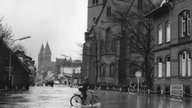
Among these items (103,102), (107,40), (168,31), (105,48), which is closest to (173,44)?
(168,31)

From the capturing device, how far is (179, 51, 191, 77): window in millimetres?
31025

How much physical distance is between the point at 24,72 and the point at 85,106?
3829 centimetres

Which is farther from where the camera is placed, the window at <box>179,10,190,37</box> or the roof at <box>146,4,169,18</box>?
the roof at <box>146,4,169,18</box>

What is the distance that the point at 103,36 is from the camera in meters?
74.5

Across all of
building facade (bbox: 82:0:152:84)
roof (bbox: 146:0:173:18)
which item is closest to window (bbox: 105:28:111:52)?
building facade (bbox: 82:0:152:84)

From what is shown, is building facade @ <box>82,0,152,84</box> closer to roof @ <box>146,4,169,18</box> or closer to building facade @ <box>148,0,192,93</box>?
roof @ <box>146,4,169,18</box>

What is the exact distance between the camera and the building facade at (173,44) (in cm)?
3109

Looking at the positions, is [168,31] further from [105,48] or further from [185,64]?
[105,48]

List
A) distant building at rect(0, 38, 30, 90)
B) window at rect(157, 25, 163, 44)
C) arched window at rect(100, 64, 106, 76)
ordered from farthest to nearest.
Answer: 1. arched window at rect(100, 64, 106, 76)
2. distant building at rect(0, 38, 30, 90)
3. window at rect(157, 25, 163, 44)

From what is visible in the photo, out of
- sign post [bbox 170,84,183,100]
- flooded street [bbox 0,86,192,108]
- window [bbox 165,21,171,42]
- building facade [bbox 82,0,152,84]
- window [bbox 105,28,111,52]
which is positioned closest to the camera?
flooded street [bbox 0,86,192,108]

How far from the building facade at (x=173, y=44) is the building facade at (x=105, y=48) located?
25.3 metres

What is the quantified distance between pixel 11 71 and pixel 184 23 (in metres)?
28.7

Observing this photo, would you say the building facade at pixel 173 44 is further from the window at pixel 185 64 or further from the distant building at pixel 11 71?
the distant building at pixel 11 71

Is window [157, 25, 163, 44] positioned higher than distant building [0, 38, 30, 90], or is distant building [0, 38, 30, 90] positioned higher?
window [157, 25, 163, 44]
